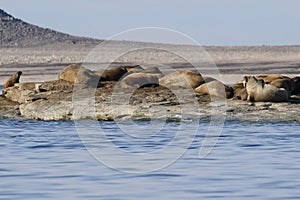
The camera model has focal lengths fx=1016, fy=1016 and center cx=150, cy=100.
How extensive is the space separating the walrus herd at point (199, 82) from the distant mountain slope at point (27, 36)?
77399 mm

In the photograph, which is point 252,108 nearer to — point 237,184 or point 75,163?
point 75,163

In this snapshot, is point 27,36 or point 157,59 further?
point 27,36

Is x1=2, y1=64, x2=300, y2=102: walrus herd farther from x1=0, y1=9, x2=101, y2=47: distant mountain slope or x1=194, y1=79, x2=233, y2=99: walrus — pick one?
x1=0, y1=9, x2=101, y2=47: distant mountain slope

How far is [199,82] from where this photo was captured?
72.6ft

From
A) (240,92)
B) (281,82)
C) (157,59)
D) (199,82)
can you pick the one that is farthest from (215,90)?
(157,59)

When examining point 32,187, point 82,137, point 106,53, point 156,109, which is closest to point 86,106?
point 156,109

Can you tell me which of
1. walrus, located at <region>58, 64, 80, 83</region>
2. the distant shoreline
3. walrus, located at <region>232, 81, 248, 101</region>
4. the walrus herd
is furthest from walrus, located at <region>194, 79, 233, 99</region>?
the distant shoreline

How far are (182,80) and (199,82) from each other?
0.39 meters

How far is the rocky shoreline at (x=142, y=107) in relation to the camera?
20250 millimetres

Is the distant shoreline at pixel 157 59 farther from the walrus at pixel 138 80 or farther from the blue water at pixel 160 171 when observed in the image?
the blue water at pixel 160 171

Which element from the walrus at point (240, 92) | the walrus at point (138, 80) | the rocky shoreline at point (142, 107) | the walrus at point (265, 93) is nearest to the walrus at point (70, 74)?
the rocky shoreline at point (142, 107)

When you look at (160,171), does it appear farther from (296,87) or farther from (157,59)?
(157,59)

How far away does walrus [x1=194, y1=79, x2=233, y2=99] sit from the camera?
2116 centimetres

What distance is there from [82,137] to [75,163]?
13.3 feet
